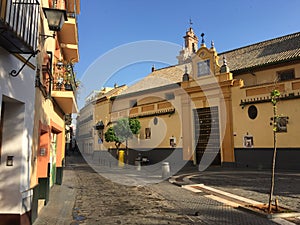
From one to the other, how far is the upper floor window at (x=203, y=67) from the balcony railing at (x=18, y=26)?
56.3 feet

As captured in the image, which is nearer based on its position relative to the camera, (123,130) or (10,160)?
(10,160)

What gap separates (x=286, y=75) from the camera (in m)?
17.6

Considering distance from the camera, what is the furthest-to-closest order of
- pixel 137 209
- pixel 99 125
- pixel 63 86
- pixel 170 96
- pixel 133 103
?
Result: pixel 99 125 < pixel 133 103 < pixel 170 96 < pixel 63 86 < pixel 137 209

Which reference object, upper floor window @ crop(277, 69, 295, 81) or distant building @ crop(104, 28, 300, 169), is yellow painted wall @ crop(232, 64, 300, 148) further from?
upper floor window @ crop(277, 69, 295, 81)

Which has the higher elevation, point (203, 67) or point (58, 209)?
point (203, 67)

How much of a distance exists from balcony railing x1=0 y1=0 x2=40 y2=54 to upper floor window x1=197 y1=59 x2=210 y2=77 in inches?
676

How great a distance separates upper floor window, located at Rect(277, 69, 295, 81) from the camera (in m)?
17.2

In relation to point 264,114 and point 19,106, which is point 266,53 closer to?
point 264,114

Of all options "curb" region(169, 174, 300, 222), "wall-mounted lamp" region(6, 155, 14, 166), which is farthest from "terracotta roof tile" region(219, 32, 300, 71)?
"wall-mounted lamp" region(6, 155, 14, 166)

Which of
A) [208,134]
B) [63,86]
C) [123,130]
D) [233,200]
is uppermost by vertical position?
[63,86]

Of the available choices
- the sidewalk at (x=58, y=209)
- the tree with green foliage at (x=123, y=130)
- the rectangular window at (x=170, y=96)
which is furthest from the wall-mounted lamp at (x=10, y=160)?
the rectangular window at (x=170, y=96)

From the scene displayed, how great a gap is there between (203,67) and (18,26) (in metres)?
18.3

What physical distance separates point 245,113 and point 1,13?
16790mm

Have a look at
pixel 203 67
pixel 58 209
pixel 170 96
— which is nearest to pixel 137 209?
pixel 58 209
